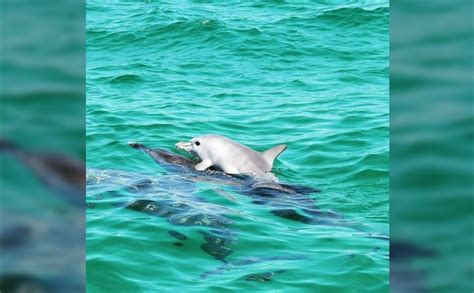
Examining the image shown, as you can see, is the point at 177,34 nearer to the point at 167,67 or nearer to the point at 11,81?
the point at 167,67

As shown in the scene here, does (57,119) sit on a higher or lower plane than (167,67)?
higher

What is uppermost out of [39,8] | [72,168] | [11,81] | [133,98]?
[39,8]

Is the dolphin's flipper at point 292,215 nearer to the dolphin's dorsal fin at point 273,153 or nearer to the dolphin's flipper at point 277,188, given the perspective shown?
the dolphin's flipper at point 277,188

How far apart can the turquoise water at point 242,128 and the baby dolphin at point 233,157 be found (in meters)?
0.56

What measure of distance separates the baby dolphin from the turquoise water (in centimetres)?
56

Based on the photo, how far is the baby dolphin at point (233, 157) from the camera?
35.9 ft

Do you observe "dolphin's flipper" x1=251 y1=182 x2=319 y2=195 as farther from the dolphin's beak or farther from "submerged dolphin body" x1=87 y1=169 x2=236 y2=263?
the dolphin's beak

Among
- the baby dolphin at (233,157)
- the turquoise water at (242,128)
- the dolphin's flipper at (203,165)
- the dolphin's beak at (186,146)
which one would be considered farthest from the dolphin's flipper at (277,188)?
the dolphin's beak at (186,146)

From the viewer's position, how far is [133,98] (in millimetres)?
17578

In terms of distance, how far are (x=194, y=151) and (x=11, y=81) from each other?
10024 mm

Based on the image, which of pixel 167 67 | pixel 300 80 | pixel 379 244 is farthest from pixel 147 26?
pixel 379 244

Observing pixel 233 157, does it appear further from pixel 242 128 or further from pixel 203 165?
pixel 242 128

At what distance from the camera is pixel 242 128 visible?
15.2m

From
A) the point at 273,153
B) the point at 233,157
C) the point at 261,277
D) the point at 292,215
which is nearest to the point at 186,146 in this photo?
the point at 233,157
